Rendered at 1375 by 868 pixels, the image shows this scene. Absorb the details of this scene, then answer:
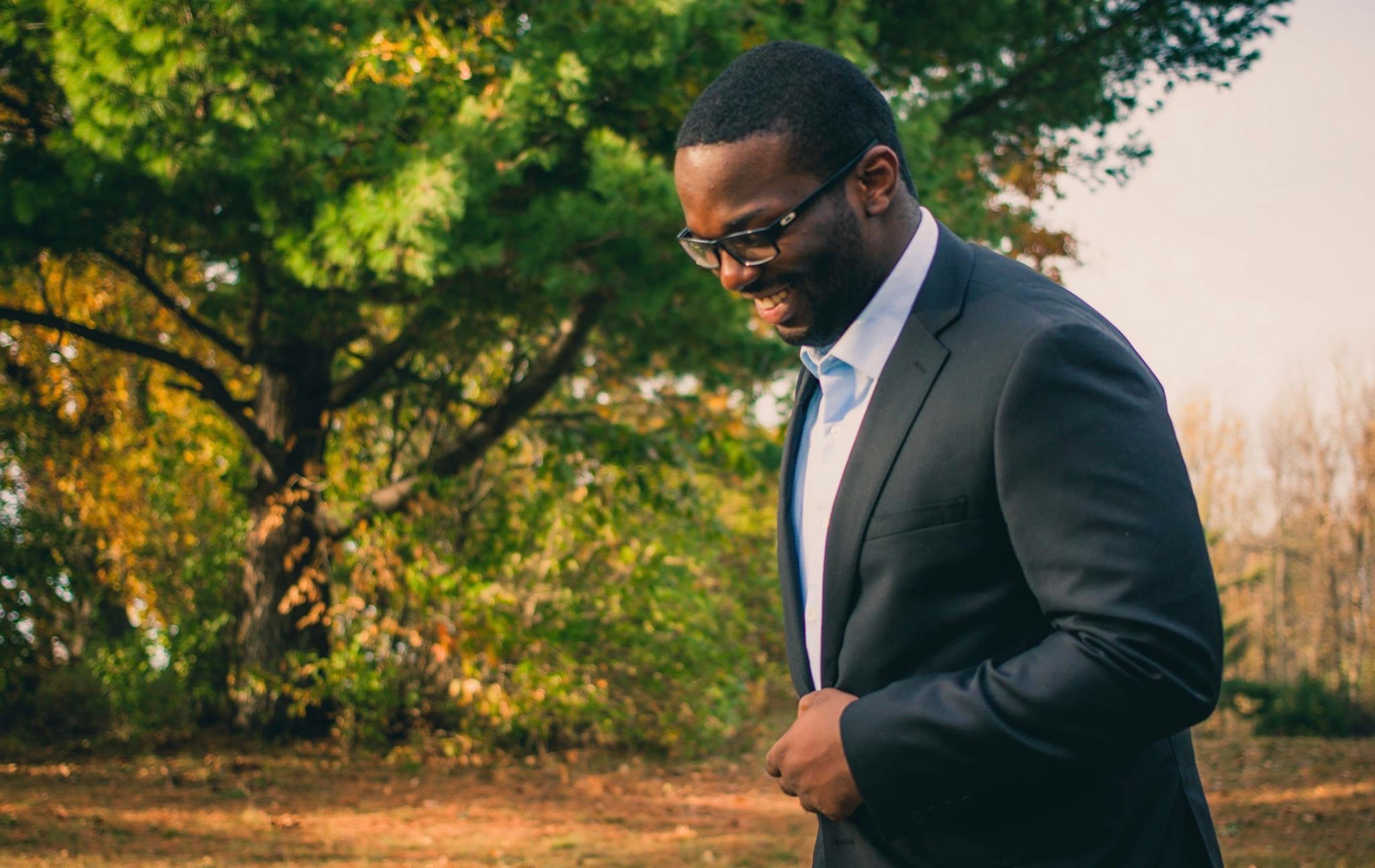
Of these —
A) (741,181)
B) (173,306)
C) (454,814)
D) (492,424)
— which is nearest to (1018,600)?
(741,181)

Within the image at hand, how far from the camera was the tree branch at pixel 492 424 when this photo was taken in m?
8.35

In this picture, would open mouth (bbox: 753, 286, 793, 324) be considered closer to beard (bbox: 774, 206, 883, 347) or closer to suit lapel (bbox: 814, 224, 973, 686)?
beard (bbox: 774, 206, 883, 347)

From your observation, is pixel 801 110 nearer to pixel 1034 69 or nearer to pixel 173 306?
pixel 173 306

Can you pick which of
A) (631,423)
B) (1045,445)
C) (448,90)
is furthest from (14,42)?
(1045,445)

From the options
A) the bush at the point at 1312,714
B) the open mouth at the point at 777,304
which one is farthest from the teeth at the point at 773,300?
the bush at the point at 1312,714

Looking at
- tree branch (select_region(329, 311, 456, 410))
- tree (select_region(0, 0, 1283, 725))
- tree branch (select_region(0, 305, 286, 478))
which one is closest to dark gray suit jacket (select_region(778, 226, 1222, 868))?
tree (select_region(0, 0, 1283, 725))

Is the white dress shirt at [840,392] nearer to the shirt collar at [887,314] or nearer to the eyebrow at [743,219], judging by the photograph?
the shirt collar at [887,314]

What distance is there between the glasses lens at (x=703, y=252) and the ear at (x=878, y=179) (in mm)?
224

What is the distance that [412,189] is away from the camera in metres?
5.59

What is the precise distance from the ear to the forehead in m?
0.08

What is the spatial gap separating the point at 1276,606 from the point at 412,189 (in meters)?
37.3

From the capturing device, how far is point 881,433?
1515 millimetres

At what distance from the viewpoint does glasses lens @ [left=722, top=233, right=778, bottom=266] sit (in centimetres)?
161

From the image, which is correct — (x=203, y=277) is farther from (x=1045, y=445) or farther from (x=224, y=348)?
(x=1045, y=445)
